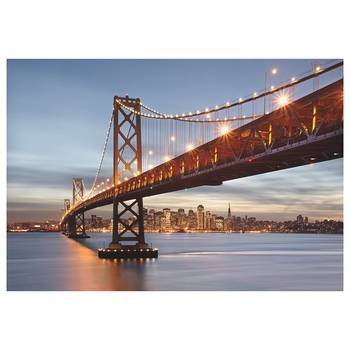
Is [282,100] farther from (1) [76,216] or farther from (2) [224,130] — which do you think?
(1) [76,216]

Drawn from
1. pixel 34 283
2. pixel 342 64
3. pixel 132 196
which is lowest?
pixel 34 283

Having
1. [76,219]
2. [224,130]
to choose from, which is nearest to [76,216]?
[76,219]

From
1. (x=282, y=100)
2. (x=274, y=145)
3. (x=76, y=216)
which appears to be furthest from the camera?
(x=76, y=216)

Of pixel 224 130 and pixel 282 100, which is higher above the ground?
pixel 282 100

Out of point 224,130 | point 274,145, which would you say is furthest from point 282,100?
point 224,130

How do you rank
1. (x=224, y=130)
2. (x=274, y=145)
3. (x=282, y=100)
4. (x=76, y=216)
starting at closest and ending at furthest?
1. (x=282, y=100)
2. (x=274, y=145)
3. (x=224, y=130)
4. (x=76, y=216)

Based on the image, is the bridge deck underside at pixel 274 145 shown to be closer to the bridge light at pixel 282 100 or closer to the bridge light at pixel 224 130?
the bridge light at pixel 282 100

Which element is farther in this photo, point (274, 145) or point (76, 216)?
point (76, 216)
